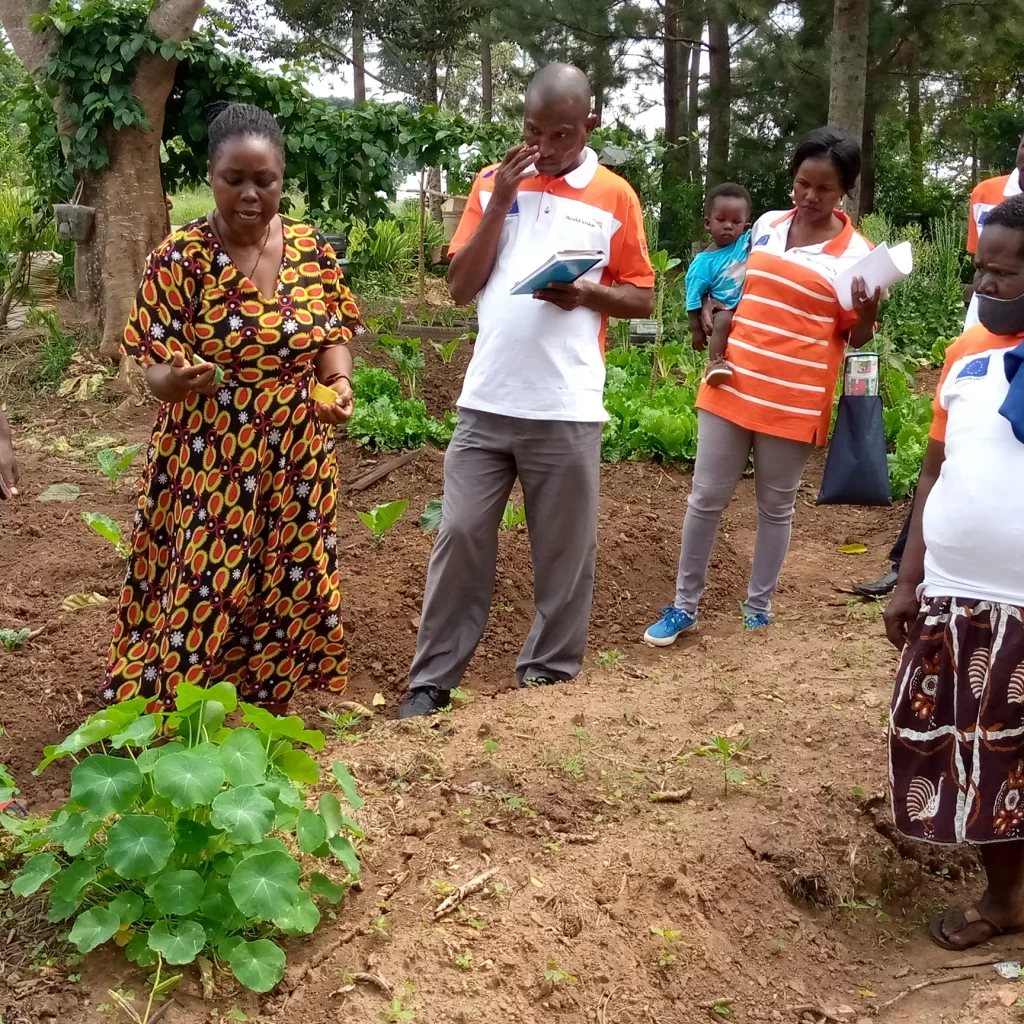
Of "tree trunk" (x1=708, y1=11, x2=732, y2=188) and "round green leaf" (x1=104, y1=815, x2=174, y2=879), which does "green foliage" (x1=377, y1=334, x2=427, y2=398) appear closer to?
"round green leaf" (x1=104, y1=815, x2=174, y2=879)

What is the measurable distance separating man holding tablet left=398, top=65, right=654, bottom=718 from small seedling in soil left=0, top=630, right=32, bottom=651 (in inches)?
62.8

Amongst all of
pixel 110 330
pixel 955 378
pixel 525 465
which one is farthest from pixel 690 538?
pixel 110 330

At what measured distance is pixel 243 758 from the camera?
2109 millimetres

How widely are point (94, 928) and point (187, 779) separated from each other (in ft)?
1.03

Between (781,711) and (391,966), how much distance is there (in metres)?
1.57

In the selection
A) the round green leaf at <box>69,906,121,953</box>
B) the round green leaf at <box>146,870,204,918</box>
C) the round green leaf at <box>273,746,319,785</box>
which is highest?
the round green leaf at <box>273,746,319,785</box>

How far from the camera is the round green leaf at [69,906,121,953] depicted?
1978 mm

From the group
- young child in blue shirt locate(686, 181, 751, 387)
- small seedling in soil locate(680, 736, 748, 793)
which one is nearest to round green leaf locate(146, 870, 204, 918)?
small seedling in soil locate(680, 736, 748, 793)

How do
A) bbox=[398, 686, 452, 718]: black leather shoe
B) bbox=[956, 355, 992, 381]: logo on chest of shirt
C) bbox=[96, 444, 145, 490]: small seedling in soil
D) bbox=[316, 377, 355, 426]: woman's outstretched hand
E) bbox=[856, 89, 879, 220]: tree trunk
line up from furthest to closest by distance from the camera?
bbox=[856, 89, 879, 220]: tree trunk, bbox=[96, 444, 145, 490]: small seedling in soil, bbox=[398, 686, 452, 718]: black leather shoe, bbox=[316, 377, 355, 426]: woman's outstretched hand, bbox=[956, 355, 992, 381]: logo on chest of shirt

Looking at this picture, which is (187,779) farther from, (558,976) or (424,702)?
(424,702)

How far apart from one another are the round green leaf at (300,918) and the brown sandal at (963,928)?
4.38 feet

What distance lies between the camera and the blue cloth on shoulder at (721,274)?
4.17 meters

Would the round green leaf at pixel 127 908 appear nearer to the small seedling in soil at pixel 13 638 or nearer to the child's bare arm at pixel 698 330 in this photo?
the small seedling in soil at pixel 13 638

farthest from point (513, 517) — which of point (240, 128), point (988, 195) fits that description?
point (240, 128)
